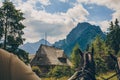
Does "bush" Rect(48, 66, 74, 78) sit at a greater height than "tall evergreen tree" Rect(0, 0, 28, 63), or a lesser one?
lesser

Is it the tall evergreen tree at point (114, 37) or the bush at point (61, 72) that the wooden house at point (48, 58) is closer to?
the tall evergreen tree at point (114, 37)

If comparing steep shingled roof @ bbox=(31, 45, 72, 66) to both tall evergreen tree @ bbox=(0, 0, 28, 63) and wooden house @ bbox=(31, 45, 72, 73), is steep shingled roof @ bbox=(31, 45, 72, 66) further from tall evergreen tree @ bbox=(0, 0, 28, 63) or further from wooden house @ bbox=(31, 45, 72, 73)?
tall evergreen tree @ bbox=(0, 0, 28, 63)

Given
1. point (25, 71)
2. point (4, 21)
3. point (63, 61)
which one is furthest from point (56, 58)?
point (25, 71)

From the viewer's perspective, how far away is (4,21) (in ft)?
210

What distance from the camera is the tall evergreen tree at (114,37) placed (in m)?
95.9

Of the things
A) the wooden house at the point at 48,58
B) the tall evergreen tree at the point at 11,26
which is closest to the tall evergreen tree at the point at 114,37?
the wooden house at the point at 48,58

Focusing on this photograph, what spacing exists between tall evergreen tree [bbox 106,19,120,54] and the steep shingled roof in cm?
1389

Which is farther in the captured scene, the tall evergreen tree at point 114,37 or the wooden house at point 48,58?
the tall evergreen tree at point 114,37

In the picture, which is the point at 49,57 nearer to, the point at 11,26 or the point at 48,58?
the point at 48,58

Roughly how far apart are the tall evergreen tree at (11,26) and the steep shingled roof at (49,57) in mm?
28993

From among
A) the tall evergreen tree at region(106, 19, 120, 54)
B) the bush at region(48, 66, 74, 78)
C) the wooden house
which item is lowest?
the bush at region(48, 66, 74, 78)

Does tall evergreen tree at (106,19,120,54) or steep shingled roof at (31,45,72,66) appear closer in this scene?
steep shingled roof at (31,45,72,66)

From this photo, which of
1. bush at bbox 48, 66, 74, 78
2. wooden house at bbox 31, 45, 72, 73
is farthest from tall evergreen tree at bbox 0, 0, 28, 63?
wooden house at bbox 31, 45, 72, 73

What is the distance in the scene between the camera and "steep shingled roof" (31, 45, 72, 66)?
91.6 m
